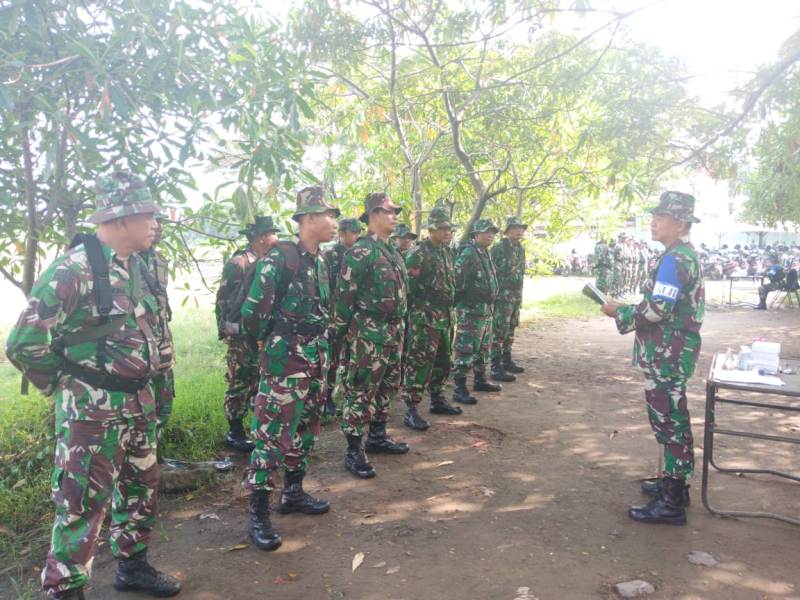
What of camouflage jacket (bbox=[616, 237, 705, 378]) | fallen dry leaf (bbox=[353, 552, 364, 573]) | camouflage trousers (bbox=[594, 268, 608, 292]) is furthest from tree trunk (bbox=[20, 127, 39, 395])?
camouflage trousers (bbox=[594, 268, 608, 292])

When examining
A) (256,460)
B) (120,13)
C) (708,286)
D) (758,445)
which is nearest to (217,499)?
(256,460)

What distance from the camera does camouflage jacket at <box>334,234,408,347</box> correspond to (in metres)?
4.35

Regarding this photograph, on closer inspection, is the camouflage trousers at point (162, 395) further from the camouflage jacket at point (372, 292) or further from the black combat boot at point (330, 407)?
the black combat boot at point (330, 407)

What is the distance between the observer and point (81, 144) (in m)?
3.01

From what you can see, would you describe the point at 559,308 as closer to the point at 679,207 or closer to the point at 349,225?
the point at 349,225

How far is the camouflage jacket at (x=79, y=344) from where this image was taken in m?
2.36

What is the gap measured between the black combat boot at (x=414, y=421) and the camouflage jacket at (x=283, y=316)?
222 centimetres

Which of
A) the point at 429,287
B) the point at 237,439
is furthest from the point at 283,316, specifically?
the point at 429,287

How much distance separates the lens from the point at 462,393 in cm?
638

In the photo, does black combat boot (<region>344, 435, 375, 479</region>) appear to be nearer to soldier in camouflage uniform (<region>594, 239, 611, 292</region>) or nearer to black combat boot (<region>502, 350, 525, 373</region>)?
black combat boot (<region>502, 350, 525, 373</region>)

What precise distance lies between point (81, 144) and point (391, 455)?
3.14m

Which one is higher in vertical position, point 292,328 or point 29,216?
point 29,216

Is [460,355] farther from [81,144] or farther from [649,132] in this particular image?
[81,144]

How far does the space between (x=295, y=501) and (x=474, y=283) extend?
3279 millimetres
